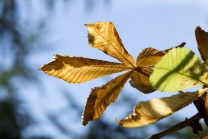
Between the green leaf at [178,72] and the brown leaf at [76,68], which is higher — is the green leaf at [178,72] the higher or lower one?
the lower one

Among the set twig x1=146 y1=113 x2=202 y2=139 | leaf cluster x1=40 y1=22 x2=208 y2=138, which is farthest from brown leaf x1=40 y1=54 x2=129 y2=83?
twig x1=146 y1=113 x2=202 y2=139

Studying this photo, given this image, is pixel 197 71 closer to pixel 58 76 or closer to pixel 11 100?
pixel 58 76

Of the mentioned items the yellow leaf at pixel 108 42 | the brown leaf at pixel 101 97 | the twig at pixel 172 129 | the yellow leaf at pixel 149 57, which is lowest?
the twig at pixel 172 129

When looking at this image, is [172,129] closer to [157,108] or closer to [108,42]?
[157,108]

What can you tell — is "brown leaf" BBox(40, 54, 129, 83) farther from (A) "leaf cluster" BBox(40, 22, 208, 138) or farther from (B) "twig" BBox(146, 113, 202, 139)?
(B) "twig" BBox(146, 113, 202, 139)

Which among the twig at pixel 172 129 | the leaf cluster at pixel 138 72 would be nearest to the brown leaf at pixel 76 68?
the leaf cluster at pixel 138 72

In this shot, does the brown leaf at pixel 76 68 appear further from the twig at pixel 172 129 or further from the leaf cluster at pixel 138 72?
the twig at pixel 172 129
